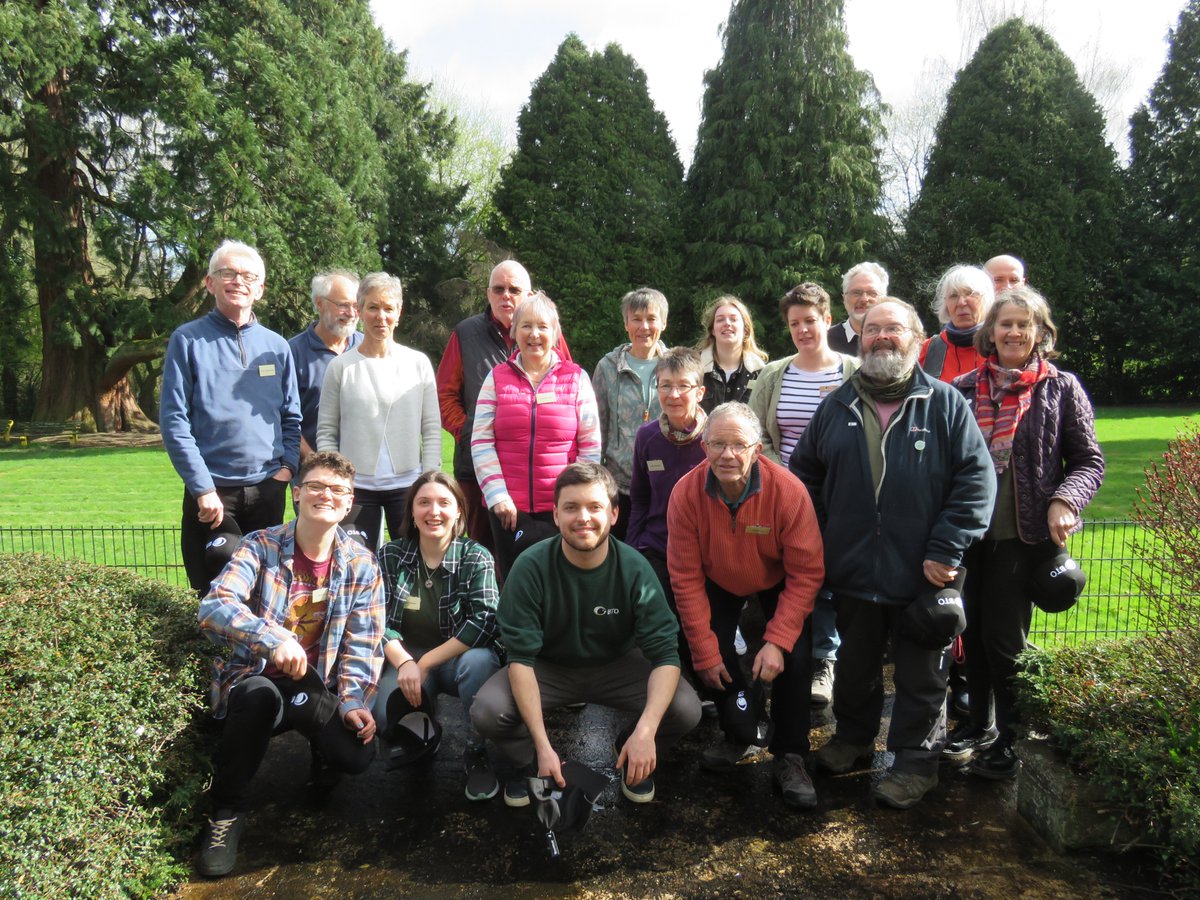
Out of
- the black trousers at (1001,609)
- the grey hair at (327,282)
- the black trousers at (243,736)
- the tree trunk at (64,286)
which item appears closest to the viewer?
the black trousers at (243,736)

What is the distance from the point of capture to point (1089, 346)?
24906mm

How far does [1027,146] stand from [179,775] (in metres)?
27.0

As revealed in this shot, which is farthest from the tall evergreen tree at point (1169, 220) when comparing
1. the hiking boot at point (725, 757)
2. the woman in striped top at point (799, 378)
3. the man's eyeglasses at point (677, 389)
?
the hiking boot at point (725, 757)

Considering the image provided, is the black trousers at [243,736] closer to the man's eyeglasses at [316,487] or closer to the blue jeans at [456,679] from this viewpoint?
the blue jeans at [456,679]

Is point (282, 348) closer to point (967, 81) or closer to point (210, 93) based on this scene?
point (210, 93)

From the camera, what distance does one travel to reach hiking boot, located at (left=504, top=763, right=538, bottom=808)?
336 cm

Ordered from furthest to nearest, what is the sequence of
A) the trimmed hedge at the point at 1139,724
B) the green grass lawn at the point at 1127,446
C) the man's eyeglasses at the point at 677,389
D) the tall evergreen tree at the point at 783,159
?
the tall evergreen tree at the point at 783,159 → the green grass lawn at the point at 1127,446 → the man's eyeglasses at the point at 677,389 → the trimmed hedge at the point at 1139,724

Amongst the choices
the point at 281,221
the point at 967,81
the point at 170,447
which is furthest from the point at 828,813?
the point at 967,81

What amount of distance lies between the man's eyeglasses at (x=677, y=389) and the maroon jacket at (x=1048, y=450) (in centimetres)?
140

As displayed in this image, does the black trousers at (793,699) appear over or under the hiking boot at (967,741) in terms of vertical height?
over

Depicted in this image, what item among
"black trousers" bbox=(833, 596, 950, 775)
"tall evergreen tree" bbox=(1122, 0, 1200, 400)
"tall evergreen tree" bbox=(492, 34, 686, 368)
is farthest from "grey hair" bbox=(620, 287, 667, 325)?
"tall evergreen tree" bbox=(1122, 0, 1200, 400)

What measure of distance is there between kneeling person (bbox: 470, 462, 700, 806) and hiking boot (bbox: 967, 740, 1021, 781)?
128cm

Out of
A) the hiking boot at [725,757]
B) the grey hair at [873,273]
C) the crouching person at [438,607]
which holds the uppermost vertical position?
the grey hair at [873,273]

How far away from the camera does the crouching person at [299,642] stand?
306 cm
